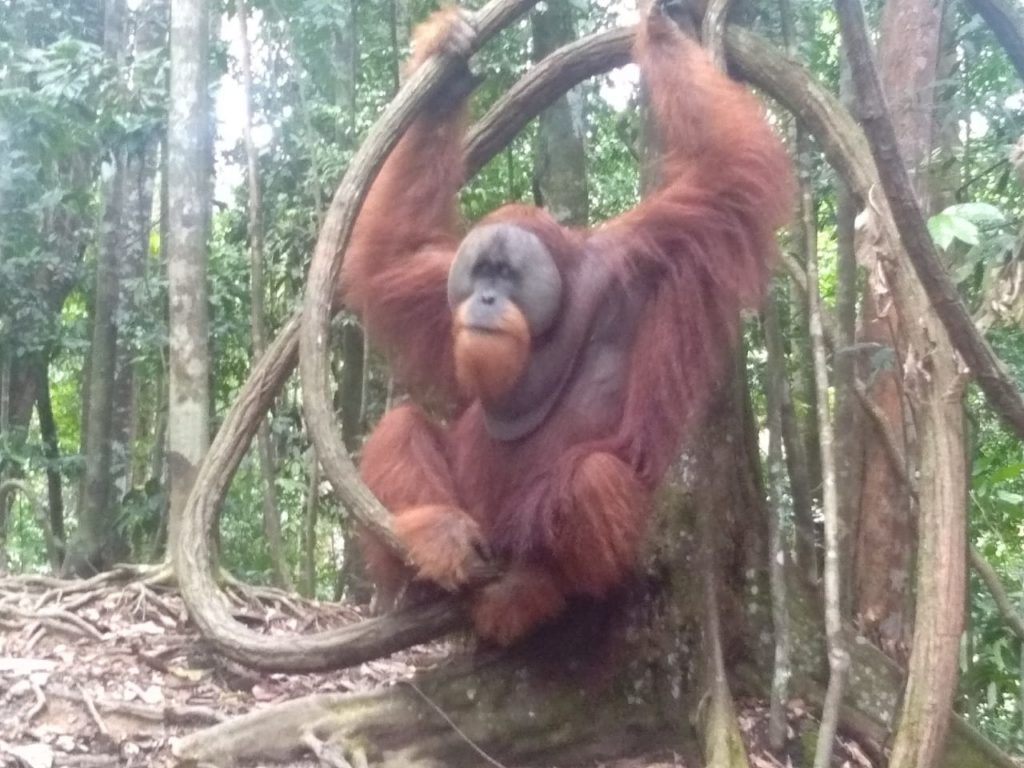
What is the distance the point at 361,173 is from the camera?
3.16m

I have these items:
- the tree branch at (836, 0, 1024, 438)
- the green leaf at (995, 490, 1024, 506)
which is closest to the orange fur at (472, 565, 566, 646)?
the tree branch at (836, 0, 1024, 438)

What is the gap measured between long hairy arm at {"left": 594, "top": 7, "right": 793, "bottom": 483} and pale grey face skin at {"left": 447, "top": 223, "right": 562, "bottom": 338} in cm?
21

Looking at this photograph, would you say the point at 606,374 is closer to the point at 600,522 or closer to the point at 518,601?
the point at 600,522

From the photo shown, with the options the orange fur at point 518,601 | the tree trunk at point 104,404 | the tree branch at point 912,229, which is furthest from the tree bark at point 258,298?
the tree branch at point 912,229

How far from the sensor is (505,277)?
3.14 m

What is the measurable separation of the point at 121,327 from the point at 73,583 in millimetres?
2529

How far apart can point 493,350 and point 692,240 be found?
24.4 inches

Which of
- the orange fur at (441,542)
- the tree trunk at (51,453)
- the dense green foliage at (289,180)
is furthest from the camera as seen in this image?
the tree trunk at (51,453)

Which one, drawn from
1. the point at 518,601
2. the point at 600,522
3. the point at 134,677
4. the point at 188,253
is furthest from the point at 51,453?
the point at 600,522

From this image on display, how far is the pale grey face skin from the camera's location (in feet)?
10.2

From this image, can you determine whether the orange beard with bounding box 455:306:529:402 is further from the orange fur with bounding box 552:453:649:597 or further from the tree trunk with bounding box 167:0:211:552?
the tree trunk with bounding box 167:0:211:552

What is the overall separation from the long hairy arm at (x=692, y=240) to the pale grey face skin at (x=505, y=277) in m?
0.21

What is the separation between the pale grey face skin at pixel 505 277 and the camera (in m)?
3.11

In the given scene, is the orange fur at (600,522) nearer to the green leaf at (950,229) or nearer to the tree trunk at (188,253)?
the green leaf at (950,229)
